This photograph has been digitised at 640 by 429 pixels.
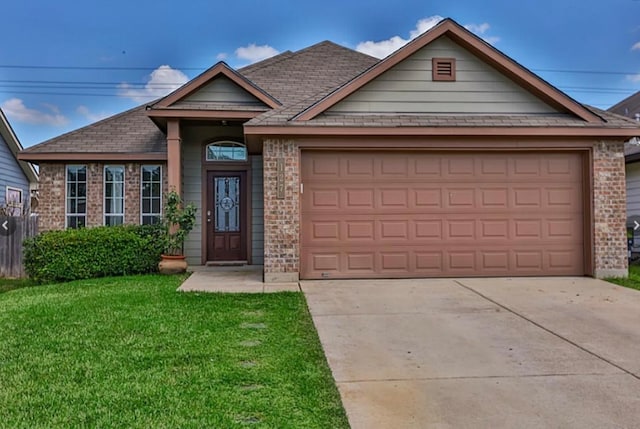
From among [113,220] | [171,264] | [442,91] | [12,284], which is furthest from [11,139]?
[442,91]

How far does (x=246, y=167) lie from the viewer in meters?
11.4

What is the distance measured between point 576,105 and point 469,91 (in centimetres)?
204

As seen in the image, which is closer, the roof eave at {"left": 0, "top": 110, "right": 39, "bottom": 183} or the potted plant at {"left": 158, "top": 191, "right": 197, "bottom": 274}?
the potted plant at {"left": 158, "top": 191, "right": 197, "bottom": 274}

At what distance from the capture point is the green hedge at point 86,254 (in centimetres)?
929

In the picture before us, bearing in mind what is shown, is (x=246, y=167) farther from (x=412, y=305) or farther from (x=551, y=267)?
(x=551, y=267)

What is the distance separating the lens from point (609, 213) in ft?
28.8

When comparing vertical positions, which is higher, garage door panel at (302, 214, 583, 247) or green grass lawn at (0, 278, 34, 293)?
garage door panel at (302, 214, 583, 247)

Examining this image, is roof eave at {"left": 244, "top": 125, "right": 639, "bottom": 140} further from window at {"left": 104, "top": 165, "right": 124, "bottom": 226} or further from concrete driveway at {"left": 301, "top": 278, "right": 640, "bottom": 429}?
window at {"left": 104, "top": 165, "right": 124, "bottom": 226}

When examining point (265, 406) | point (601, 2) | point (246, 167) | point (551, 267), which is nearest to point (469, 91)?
point (551, 267)

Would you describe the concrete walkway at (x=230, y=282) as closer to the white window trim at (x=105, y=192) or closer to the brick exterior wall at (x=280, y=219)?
the brick exterior wall at (x=280, y=219)

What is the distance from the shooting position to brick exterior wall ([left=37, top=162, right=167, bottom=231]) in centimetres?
1141

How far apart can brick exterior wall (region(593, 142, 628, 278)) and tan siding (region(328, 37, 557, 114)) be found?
4.67ft

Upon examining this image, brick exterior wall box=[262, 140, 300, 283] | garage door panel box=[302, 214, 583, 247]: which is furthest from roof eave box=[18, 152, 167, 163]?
garage door panel box=[302, 214, 583, 247]

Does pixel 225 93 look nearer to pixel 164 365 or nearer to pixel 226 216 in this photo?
pixel 226 216
